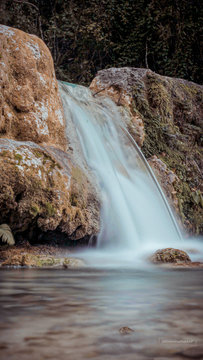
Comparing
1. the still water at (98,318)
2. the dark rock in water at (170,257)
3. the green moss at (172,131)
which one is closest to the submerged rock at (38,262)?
the still water at (98,318)

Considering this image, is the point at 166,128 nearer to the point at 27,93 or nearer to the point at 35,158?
the point at 27,93

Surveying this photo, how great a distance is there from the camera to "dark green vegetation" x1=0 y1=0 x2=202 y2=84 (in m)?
16.8

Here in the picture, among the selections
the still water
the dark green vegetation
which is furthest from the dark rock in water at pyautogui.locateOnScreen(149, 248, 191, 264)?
the dark green vegetation

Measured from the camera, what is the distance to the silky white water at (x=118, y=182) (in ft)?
23.4

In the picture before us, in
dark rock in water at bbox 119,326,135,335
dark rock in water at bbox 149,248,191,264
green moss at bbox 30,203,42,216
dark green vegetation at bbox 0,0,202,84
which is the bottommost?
dark rock in water at bbox 149,248,191,264

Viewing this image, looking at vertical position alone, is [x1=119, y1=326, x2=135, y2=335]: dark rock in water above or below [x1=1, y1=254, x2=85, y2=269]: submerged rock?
above

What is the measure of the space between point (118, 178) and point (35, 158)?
2.47m

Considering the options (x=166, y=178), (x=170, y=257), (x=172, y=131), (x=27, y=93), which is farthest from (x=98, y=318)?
(x=172, y=131)

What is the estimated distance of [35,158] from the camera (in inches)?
234

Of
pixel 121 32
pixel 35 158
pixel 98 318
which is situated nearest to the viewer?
pixel 98 318

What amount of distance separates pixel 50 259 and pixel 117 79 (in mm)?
7192

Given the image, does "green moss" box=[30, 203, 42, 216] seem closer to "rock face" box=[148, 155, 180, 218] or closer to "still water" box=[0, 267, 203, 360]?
"still water" box=[0, 267, 203, 360]

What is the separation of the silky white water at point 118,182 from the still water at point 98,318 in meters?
3.11

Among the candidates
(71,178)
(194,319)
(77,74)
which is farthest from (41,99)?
(77,74)
